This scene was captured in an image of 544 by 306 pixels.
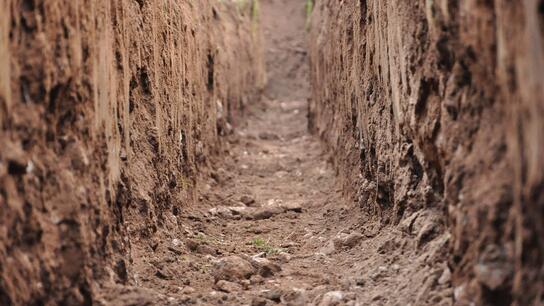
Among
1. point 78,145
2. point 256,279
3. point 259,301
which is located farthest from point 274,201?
point 78,145

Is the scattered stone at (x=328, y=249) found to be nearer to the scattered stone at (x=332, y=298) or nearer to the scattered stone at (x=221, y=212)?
the scattered stone at (x=332, y=298)

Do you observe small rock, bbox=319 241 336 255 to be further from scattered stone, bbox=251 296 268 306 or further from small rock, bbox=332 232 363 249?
scattered stone, bbox=251 296 268 306

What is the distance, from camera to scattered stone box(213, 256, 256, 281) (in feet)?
13.0

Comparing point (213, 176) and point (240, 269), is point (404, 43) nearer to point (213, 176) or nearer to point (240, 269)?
point (240, 269)

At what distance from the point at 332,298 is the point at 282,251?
138 cm

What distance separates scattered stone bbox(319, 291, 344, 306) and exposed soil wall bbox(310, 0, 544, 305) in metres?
0.57

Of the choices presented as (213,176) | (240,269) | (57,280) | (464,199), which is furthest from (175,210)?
(464,199)

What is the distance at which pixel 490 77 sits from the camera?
8.11 feet

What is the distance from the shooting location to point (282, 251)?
15.8ft

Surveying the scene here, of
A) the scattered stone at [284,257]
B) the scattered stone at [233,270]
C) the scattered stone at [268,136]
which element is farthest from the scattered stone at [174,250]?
the scattered stone at [268,136]

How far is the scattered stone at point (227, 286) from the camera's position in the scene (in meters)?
3.75

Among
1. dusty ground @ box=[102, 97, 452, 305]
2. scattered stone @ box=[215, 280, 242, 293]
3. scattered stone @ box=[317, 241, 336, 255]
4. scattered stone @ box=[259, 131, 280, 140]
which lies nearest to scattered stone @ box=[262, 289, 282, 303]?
dusty ground @ box=[102, 97, 452, 305]

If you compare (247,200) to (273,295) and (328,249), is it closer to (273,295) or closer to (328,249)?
(328,249)

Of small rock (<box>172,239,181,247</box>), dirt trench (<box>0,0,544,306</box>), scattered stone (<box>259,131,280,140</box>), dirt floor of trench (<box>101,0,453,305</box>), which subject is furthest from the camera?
scattered stone (<box>259,131,280,140</box>)
